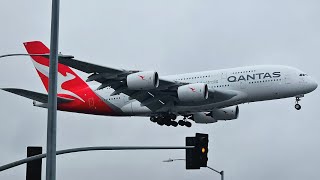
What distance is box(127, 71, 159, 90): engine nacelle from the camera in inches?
2009

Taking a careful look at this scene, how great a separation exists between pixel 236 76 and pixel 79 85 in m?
14.3

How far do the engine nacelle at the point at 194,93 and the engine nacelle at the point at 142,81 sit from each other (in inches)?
95.4

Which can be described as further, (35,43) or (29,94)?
(35,43)

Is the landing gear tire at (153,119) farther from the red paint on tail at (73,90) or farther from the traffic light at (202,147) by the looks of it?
the traffic light at (202,147)

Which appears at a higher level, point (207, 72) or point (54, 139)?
point (207, 72)

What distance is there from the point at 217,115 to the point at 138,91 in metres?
9.95

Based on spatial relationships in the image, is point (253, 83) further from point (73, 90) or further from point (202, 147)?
point (202, 147)

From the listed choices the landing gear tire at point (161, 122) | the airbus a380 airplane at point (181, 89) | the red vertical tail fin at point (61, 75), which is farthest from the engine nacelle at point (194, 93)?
the red vertical tail fin at point (61, 75)

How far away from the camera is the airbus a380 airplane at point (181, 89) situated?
168ft

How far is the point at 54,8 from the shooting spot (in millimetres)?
20172

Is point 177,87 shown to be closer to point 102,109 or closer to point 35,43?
point 102,109

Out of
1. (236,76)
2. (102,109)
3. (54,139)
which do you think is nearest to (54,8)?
(54,139)

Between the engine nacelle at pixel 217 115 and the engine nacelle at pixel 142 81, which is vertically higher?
the engine nacelle at pixel 142 81

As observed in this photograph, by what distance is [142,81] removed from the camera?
51062mm
